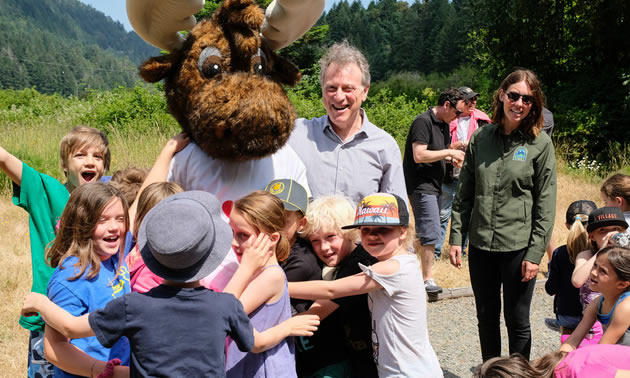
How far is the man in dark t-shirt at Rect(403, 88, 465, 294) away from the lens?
5863 millimetres

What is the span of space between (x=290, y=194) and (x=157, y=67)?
1.00 meters

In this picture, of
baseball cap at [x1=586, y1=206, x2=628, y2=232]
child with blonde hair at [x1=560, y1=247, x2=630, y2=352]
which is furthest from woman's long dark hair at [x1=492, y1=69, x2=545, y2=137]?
child with blonde hair at [x1=560, y1=247, x2=630, y2=352]

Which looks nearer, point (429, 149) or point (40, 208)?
point (40, 208)

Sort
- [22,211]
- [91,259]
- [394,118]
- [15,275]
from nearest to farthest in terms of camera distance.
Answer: [91,259] → [15,275] → [22,211] → [394,118]

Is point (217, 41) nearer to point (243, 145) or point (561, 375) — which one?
point (243, 145)

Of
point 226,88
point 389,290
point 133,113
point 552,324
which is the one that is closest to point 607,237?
point 389,290

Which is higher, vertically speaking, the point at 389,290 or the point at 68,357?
the point at 389,290

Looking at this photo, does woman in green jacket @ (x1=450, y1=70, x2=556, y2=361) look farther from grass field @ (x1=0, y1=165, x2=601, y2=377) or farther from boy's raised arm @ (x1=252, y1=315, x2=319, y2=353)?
grass field @ (x1=0, y1=165, x2=601, y2=377)

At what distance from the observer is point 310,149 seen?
3.32 meters

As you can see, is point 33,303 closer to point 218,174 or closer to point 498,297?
point 218,174

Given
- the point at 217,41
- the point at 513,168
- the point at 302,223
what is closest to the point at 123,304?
the point at 302,223

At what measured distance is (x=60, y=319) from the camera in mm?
1982

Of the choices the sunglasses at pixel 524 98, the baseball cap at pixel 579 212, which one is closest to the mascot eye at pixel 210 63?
the sunglasses at pixel 524 98

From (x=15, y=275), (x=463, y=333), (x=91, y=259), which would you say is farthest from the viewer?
(x=15, y=275)
